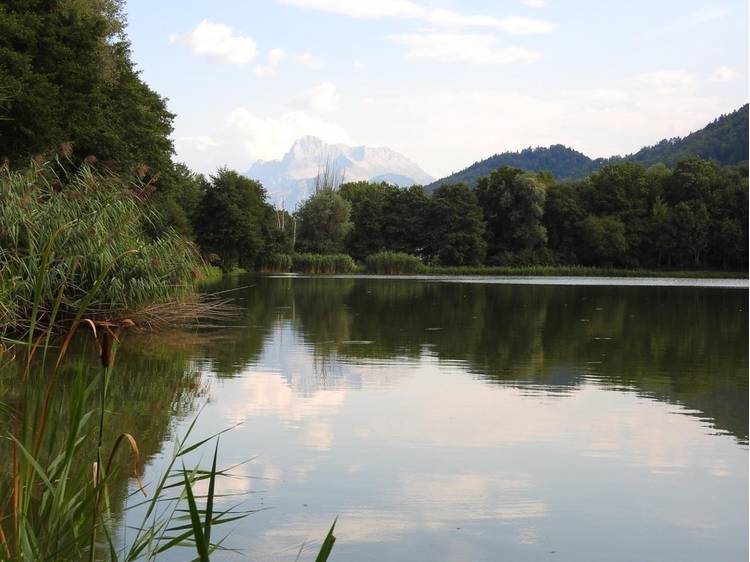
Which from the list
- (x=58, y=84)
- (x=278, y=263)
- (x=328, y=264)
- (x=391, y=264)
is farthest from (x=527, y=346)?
(x=278, y=263)

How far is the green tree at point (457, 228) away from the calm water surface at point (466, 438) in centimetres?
5539

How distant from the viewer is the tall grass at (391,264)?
58084 millimetres

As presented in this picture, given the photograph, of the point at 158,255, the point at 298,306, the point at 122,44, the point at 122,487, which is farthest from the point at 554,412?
the point at 122,44

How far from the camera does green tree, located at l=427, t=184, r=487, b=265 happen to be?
229ft

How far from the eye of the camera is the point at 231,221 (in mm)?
60000

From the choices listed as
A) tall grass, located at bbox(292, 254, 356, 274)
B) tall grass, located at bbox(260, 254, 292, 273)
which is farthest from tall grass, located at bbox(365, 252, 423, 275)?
tall grass, located at bbox(260, 254, 292, 273)

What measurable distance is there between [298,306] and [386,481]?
55.1 ft

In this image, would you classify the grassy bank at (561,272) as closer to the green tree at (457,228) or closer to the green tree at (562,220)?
the green tree at (457,228)

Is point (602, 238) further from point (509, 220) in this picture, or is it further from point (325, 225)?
point (325, 225)

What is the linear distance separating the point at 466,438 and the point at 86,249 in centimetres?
693

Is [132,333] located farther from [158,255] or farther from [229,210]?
[229,210]

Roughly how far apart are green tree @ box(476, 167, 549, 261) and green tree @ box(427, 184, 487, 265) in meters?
1.83

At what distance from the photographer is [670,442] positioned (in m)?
6.82

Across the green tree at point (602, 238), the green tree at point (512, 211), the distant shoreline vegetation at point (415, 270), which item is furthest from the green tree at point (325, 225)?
the green tree at point (602, 238)
